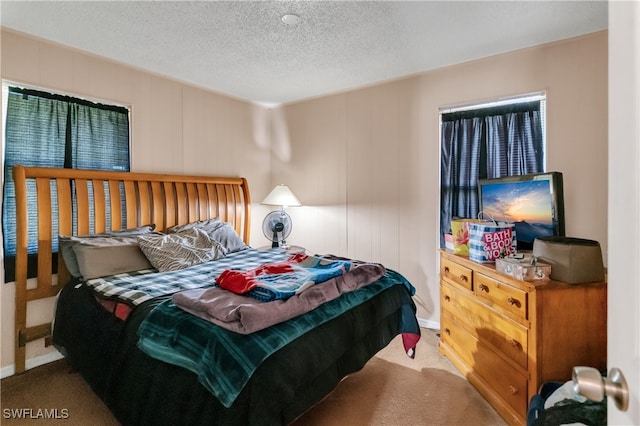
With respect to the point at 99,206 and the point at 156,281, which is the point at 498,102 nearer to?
the point at 156,281

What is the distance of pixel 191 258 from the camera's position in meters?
2.59

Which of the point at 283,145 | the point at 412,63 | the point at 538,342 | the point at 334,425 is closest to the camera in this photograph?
the point at 538,342

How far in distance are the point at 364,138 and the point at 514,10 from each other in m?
1.74

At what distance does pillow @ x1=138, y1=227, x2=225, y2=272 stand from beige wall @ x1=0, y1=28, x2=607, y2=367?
88cm

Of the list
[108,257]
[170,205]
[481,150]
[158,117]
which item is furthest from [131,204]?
[481,150]

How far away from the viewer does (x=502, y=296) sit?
192 centimetres

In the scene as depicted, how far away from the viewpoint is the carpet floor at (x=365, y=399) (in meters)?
1.86

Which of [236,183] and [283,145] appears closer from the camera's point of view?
[236,183]

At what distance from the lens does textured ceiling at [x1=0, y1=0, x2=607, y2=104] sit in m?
2.07

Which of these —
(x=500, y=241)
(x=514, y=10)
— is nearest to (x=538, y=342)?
(x=500, y=241)

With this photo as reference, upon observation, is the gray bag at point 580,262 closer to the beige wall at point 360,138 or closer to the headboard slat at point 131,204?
the beige wall at point 360,138

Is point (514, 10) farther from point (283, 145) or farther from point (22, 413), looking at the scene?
point (22, 413)

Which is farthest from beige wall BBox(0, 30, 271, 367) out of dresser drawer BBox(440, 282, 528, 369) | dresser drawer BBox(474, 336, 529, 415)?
dresser drawer BBox(474, 336, 529, 415)

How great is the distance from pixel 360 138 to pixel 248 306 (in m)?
2.63
